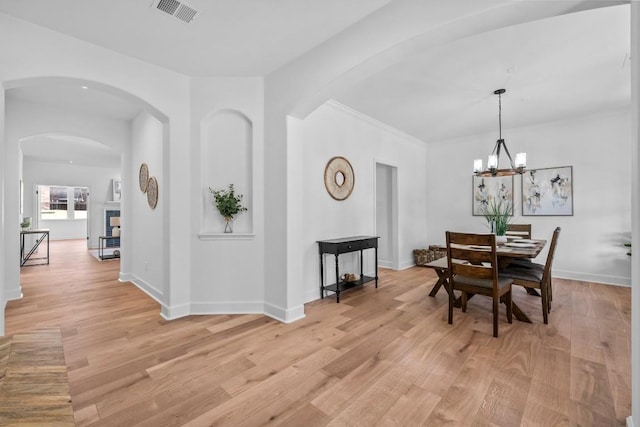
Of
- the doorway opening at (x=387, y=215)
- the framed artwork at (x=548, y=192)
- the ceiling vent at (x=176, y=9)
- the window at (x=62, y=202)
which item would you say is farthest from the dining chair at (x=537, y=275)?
the window at (x=62, y=202)

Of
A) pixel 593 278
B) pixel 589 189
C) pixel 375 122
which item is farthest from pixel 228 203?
pixel 593 278

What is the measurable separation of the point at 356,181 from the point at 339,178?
423 mm

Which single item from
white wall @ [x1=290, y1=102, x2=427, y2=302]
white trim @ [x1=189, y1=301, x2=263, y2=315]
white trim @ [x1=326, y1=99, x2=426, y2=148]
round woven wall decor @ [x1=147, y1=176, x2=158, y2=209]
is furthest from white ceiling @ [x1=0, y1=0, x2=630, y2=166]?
white trim @ [x1=189, y1=301, x2=263, y2=315]

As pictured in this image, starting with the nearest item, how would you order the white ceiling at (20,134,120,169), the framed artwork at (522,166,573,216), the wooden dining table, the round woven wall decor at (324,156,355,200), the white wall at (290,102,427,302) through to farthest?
the wooden dining table, the white wall at (290,102,427,302), the round woven wall decor at (324,156,355,200), the framed artwork at (522,166,573,216), the white ceiling at (20,134,120,169)

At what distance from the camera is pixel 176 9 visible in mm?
2215

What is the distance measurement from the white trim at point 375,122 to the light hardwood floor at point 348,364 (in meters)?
2.69

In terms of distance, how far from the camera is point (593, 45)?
2680mm

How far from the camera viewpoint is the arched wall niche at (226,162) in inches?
131

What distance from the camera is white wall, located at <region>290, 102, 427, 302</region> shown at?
12.5ft

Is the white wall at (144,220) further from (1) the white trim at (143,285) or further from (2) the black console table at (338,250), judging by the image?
(2) the black console table at (338,250)

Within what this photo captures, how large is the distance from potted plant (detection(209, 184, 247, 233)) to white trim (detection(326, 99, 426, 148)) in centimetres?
184

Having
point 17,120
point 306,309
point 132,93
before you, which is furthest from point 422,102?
point 17,120

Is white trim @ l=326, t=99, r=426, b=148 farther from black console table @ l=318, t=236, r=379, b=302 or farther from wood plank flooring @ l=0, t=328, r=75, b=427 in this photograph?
wood plank flooring @ l=0, t=328, r=75, b=427

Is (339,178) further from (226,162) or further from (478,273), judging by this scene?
(478,273)
